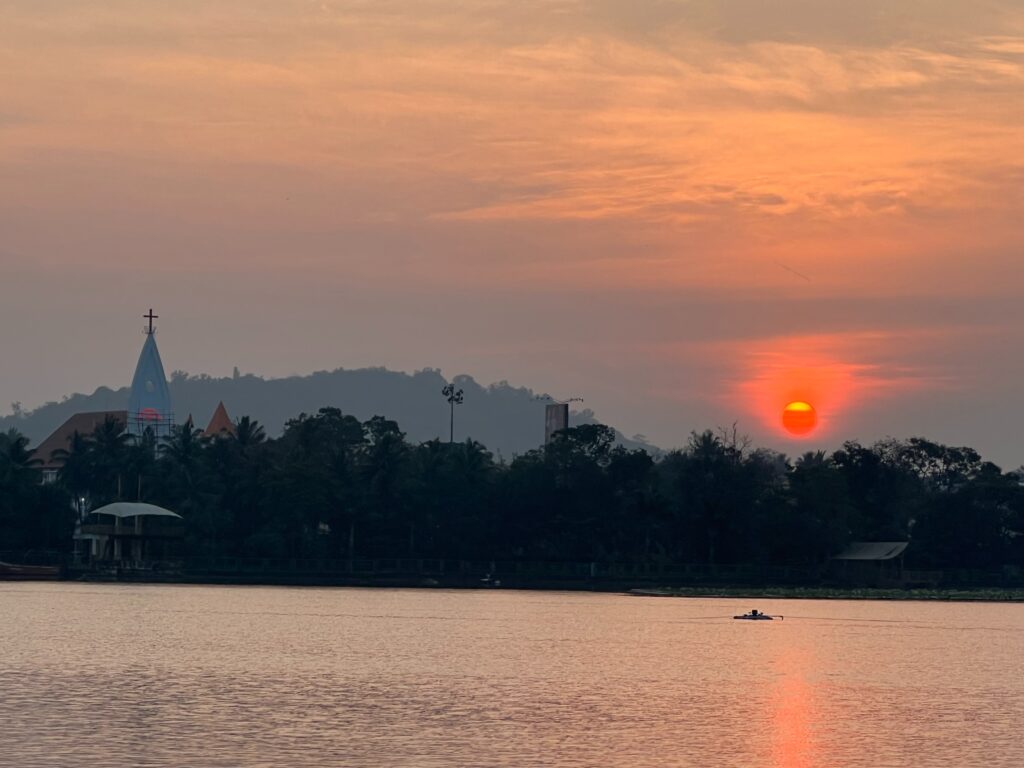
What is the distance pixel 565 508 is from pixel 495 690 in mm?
99264

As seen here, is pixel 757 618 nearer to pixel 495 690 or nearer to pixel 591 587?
pixel 591 587

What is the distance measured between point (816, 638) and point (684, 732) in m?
47.6

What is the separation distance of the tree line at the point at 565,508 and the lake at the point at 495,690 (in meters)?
41.3

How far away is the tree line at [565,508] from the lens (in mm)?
159000

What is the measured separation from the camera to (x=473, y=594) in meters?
157

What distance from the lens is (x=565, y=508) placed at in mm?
161250

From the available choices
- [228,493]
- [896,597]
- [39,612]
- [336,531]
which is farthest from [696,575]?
[39,612]

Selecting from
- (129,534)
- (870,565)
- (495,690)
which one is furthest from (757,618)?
(129,534)

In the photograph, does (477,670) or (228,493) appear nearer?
(477,670)

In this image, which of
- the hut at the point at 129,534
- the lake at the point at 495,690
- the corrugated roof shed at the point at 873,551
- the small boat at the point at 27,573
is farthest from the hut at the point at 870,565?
the small boat at the point at 27,573

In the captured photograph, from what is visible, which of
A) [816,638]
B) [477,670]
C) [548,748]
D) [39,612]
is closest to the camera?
[548,748]

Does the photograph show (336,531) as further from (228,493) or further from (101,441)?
(101,441)

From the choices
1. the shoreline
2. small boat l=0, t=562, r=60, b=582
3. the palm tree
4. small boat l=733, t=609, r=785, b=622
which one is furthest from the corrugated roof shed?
the palm tree

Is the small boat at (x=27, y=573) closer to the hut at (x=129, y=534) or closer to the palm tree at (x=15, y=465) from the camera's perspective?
the hut at (x=129, y=534)
